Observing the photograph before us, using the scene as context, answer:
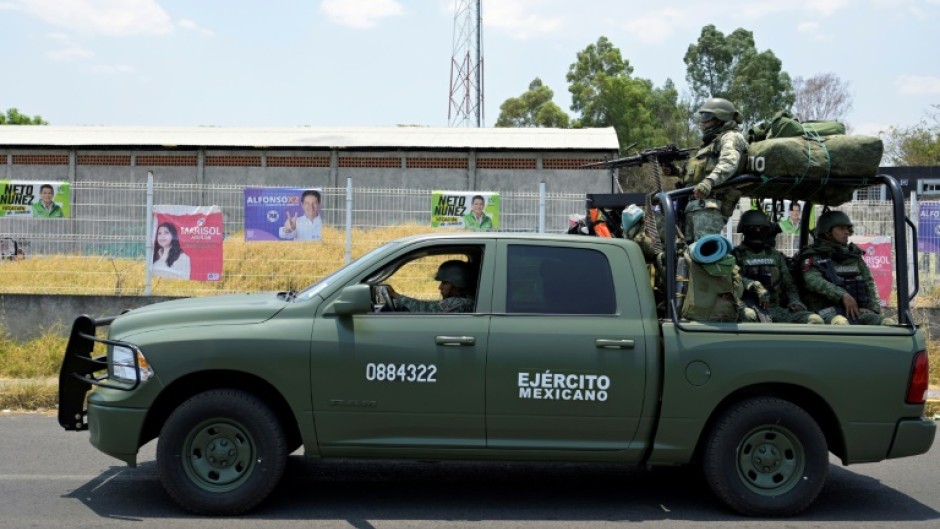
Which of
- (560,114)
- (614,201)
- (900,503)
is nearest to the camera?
(900,503)

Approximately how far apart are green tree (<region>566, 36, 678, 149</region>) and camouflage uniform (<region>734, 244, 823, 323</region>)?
43.1 metres

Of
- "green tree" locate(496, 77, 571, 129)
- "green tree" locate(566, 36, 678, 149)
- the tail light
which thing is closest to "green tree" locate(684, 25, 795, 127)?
"green tree" locate(566, 36, 678, 149)

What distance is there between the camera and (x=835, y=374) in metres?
5.53

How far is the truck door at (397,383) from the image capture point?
213 inches

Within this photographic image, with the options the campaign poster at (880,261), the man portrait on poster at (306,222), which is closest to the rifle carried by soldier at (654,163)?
the man portrait on poster at (306,222)

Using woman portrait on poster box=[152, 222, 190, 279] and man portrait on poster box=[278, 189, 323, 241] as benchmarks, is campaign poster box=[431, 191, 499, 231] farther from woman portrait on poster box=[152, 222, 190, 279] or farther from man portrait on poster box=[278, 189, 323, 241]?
woman portrait on poster box=[152, 222, 190, 279]

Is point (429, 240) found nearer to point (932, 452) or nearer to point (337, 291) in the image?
point (337, 291)

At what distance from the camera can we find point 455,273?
605 centimetres

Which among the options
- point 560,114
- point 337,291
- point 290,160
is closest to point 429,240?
point 337,291

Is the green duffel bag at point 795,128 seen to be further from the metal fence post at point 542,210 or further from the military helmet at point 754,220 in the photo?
the metal fence post at point 542,210

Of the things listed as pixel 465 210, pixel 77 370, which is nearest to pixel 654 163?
pixel 77 370

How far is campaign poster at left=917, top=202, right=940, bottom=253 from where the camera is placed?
12641 millimetres

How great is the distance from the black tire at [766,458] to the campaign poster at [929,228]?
8.32 meters

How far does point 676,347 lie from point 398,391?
5.53 feet
